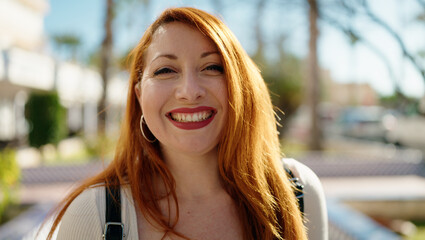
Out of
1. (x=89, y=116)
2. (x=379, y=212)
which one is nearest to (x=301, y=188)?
(x=379, y=212)

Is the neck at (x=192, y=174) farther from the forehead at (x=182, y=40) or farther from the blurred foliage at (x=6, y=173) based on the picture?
the blurred foliage at (x=6, y=173)

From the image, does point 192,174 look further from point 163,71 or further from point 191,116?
point 163,71

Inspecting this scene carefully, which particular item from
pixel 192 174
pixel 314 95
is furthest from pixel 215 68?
pixel 314 95

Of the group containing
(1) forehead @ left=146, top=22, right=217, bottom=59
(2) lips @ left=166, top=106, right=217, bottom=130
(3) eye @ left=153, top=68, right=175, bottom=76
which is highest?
(1) forehead @ left=146, top=22, right=217, bottom=59

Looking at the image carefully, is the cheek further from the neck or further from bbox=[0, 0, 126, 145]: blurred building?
bbox=[0, 0, 126, 145]: blurred building

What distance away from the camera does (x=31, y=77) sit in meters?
13.8

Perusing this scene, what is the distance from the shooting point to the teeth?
1534 millimetres

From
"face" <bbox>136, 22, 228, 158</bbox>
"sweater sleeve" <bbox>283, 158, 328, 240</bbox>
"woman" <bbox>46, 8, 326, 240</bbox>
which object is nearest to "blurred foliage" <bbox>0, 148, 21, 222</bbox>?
"woman" <bbox>46, 8, 326, 240</bbox>

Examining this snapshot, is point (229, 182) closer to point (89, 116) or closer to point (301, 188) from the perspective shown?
point (301, 188)

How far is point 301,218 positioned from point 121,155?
93 centimetres

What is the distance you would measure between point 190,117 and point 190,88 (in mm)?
129

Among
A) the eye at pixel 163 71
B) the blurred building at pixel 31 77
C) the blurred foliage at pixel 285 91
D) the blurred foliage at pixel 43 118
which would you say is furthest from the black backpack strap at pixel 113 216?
the blurred foliage at pixel 285 91

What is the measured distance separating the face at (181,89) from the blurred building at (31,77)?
612 mm

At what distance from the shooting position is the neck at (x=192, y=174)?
1707 millimetres
